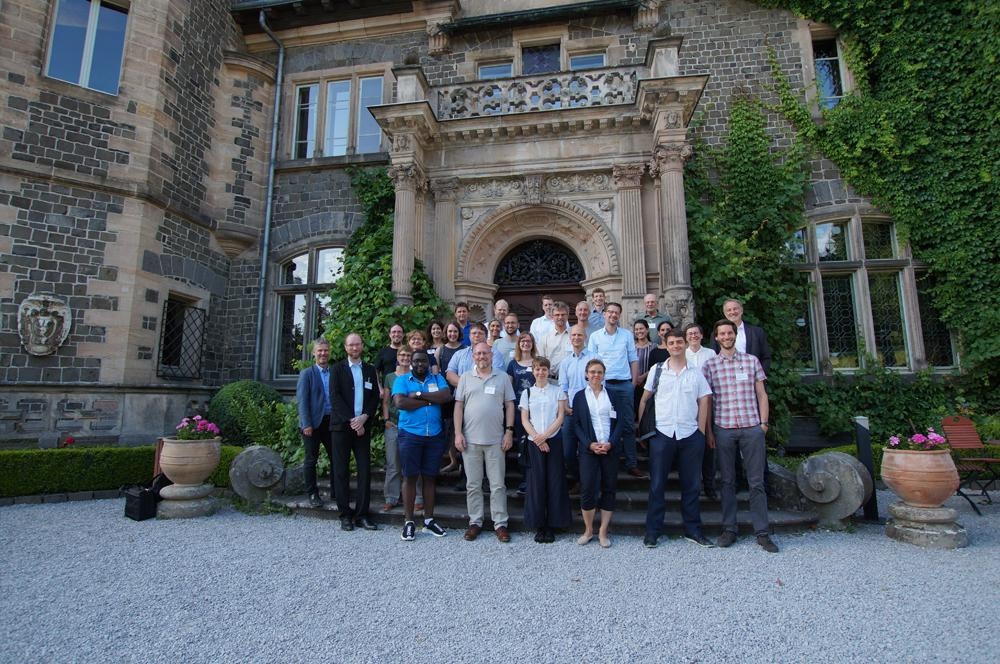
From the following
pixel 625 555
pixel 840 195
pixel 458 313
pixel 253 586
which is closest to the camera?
pixel 253 586

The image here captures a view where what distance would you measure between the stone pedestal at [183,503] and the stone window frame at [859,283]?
9.31 m

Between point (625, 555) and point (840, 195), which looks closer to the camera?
point (625, 555)

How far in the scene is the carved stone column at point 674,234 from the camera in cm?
717

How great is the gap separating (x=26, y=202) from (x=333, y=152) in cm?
522

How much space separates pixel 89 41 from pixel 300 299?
18.1 ft

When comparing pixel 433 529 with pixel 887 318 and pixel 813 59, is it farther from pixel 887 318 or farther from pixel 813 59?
pixel 813 59

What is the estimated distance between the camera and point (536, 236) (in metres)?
8.86

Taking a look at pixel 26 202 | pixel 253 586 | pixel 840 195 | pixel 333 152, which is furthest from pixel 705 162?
pixel 26 202

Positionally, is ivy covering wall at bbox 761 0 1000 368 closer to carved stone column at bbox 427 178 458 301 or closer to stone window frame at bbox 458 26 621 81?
stone window frame at bbox 458 26 621 81

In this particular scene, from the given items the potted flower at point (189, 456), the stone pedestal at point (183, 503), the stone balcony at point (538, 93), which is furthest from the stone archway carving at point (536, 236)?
the stone pedestal at point (183, 503)

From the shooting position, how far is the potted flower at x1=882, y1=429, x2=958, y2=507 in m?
4.24

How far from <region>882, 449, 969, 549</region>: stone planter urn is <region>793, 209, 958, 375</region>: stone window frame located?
15.8 ft

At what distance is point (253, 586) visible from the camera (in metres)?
3.41

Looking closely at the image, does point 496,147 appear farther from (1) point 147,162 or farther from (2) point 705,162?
(1) point 147,162
